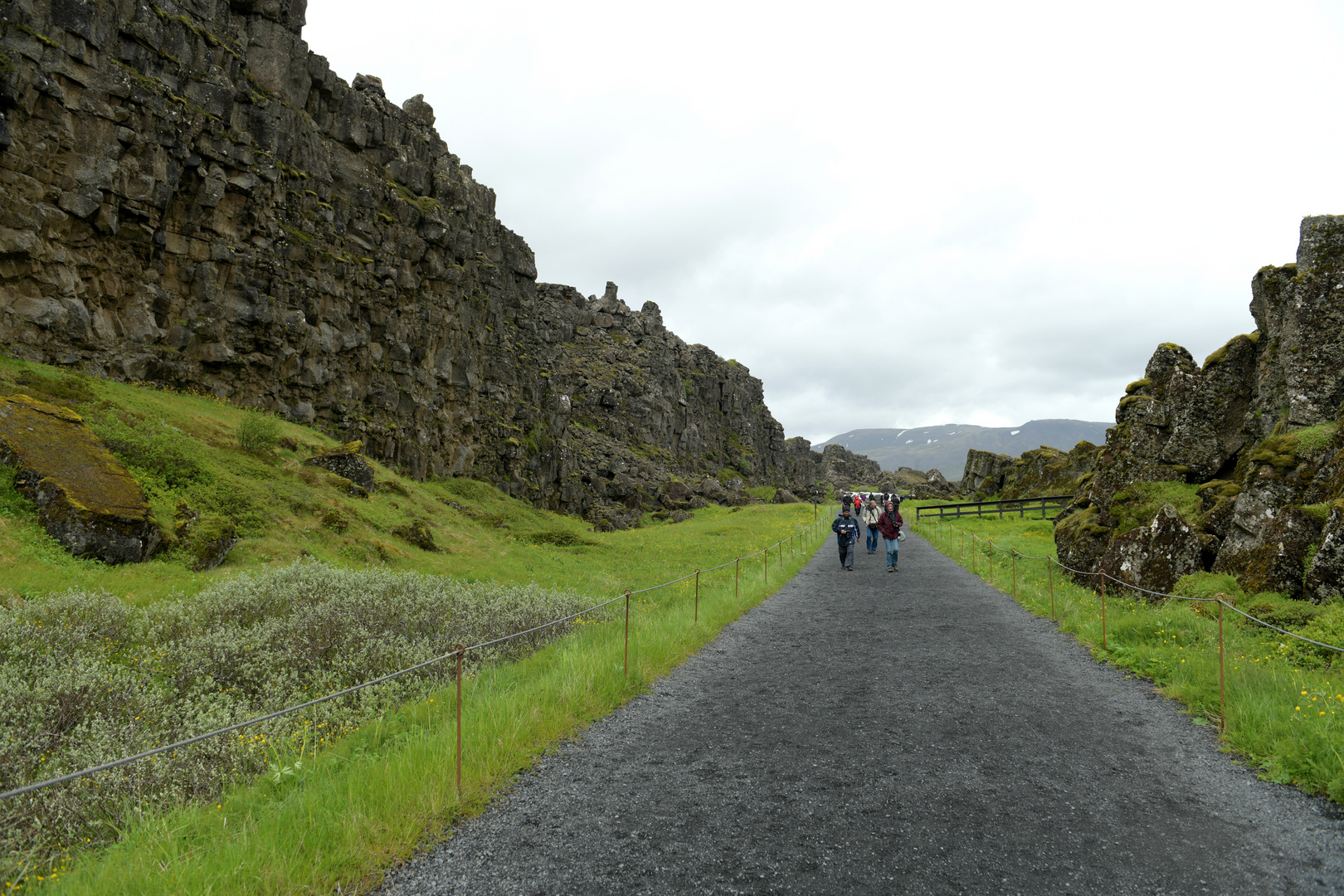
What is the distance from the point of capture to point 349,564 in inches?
746

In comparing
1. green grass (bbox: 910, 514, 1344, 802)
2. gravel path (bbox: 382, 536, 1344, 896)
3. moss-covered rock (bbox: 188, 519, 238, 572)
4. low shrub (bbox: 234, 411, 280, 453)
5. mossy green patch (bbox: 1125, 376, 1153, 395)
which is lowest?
gravel path (bbox: 382, 536, 1344, 896)

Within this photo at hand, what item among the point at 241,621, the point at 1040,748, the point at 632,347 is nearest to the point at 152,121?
the point at 241,621

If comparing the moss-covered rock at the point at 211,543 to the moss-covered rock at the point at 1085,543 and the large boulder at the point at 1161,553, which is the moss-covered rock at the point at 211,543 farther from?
the moss-covered rock at the point at 1085,543

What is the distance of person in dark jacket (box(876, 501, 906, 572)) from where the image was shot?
2372 centimetres

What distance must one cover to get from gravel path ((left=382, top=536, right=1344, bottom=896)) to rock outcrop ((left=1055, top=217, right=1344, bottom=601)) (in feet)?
14.7

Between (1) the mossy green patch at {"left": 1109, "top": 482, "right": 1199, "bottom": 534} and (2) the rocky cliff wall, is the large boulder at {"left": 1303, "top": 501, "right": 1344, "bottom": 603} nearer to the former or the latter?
(1) the mossy green patch at {"left": 1109, "top": 482, "right": 1199, "bottom": 534}

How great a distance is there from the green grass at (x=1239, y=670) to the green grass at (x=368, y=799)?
25.8 feet

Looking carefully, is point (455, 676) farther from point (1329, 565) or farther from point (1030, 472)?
point (1030, 472)

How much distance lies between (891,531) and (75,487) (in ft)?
80.7

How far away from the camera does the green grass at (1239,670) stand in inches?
256

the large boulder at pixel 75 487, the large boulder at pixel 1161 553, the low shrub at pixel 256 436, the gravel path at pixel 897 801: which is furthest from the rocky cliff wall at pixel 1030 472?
the large boulder at pixel 75 487

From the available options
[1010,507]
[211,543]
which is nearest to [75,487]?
[211,543]

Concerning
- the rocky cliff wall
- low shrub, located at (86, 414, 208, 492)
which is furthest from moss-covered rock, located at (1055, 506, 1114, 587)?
low shrub, located at (86, 414, 208, 492)

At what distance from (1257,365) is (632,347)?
96336mm
